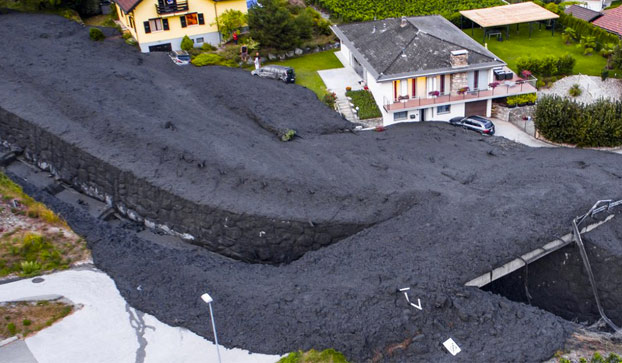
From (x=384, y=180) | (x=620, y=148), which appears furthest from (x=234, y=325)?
(x=620, y=148)

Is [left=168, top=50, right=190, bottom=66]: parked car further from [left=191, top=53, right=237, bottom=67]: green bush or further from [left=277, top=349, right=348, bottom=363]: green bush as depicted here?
[left=277, top=349, right=348, bottom=363]: green bush

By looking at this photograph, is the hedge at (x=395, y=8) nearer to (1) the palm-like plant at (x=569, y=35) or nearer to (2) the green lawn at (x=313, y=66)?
(2) the green lawn at (x=313, y=66)

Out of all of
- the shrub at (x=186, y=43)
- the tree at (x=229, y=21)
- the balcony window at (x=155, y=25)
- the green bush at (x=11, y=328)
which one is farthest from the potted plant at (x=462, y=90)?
the green bush at (x=11, y=328)

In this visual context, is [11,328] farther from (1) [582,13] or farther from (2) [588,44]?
(1) [582,13]

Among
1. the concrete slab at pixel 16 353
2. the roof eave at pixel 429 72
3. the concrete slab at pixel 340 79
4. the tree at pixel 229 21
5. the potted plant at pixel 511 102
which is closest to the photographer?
the concrete slab at pixel 16 353

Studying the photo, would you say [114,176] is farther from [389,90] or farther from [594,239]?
[594,239]

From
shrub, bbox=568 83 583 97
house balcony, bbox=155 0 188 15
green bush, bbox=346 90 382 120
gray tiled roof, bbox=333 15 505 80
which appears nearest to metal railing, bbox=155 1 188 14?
house balcony, bbox=155 0 188 15
